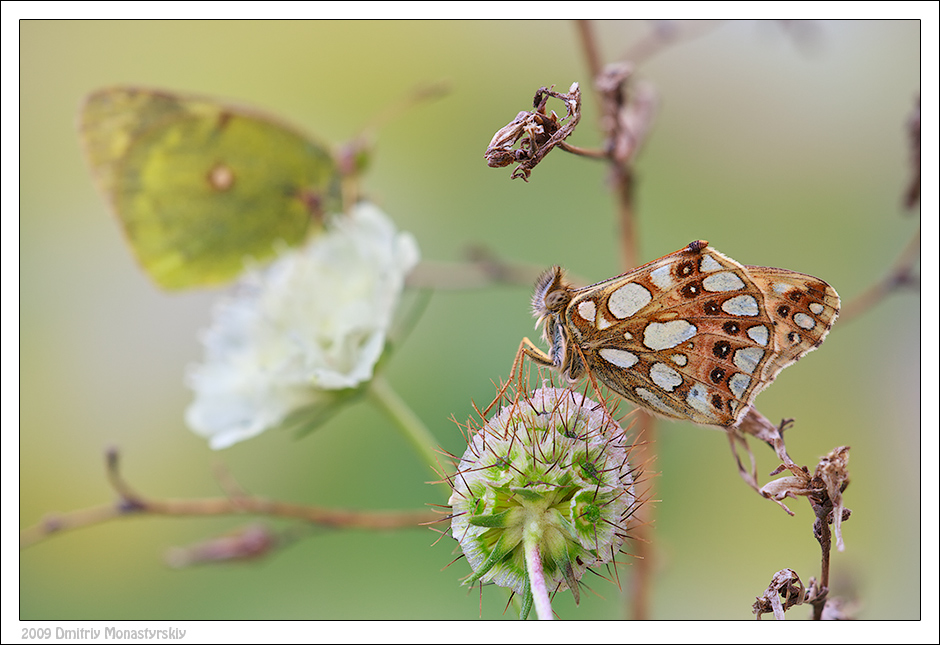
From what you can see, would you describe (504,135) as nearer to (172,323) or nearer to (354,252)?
(354,252)

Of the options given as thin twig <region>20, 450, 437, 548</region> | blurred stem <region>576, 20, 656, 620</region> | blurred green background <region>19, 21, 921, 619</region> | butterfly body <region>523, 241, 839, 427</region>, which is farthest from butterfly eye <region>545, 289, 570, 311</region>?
blurred green background <region>19, 21, 921, 619</region>

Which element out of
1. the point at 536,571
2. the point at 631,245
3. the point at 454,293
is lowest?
the point at 454,293

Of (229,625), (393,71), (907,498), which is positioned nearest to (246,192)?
(393,71)

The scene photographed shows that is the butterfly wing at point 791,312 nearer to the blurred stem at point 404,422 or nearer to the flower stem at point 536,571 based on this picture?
the flower stem at point 536,571

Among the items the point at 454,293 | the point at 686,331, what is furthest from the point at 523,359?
the point at 454,293

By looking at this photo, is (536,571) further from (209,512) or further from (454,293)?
(454,293)

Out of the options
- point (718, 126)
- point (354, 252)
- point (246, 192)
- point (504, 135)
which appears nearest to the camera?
point (504, 135)

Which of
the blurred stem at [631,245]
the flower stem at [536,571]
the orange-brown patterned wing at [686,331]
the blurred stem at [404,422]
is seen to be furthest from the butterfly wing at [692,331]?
the blurred stem at [404,422]
